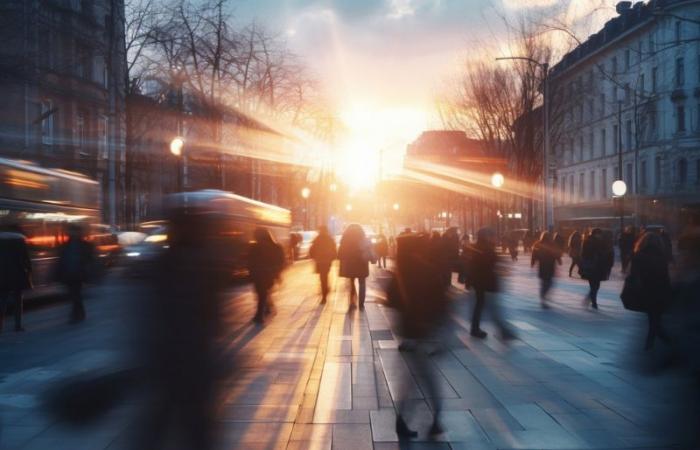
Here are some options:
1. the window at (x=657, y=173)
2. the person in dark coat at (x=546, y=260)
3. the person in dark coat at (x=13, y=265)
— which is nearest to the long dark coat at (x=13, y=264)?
the person in dark coat at (x=13, y=265)

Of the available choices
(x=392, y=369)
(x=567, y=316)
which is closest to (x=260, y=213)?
(x=567, y=316)

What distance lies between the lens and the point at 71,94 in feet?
132

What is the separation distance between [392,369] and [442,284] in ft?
10.7

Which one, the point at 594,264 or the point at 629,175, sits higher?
the point at 629,175

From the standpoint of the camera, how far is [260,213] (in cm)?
3269

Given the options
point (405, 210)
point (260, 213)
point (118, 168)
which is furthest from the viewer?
point (405, 210)

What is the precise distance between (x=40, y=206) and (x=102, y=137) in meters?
29.3

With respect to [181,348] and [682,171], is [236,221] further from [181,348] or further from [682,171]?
[682,171]

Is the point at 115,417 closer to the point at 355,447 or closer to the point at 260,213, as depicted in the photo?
the point at 355,447

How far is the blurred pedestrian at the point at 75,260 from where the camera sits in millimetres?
14484

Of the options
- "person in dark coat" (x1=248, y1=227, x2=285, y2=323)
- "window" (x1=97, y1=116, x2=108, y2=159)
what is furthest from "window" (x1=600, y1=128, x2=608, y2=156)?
"person in dark coat" (x1=248, y1=227, x2=285, y2=323)

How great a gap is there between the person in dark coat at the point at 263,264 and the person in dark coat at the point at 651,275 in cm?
648

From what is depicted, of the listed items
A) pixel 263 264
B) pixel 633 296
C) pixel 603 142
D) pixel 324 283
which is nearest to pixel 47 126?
pixel 324 283

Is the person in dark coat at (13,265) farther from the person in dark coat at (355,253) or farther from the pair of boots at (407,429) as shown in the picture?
the pair of boots at (407,429)
